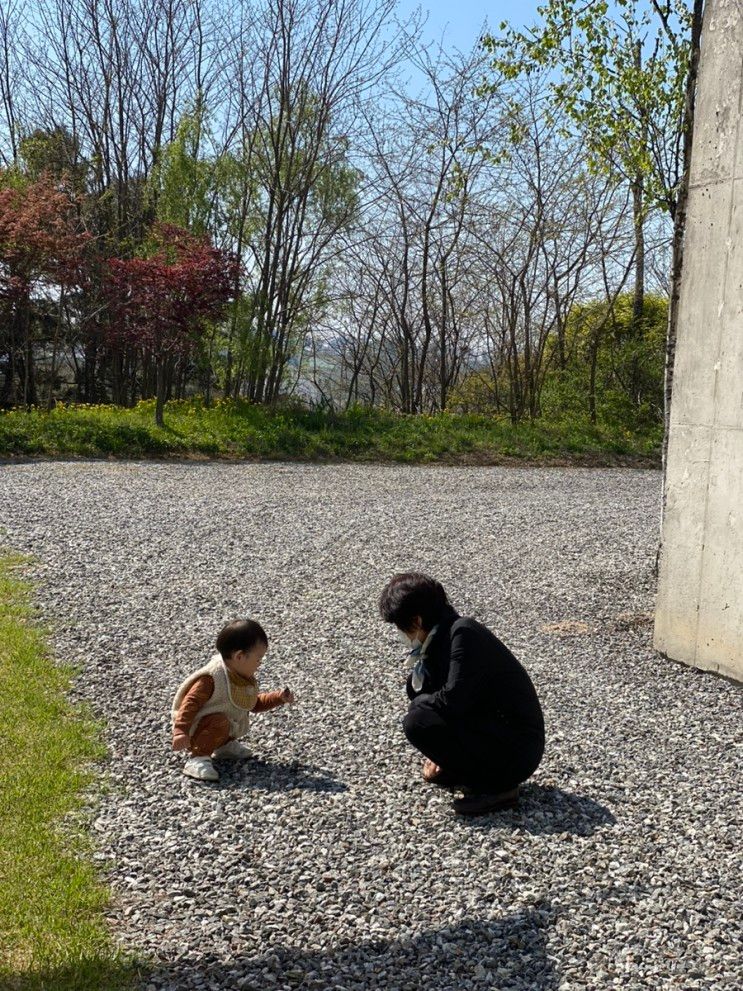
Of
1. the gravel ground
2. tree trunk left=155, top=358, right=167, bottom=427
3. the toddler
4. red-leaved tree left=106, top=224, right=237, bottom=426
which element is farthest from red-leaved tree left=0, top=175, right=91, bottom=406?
the toddler

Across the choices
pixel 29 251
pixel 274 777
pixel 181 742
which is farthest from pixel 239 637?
pixel 29 251

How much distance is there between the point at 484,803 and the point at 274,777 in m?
0.92

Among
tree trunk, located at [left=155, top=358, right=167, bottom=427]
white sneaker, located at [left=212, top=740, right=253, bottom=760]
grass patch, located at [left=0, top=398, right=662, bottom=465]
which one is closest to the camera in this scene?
white sneaker, located at [left=212, top=740, right=253, bottom=760]

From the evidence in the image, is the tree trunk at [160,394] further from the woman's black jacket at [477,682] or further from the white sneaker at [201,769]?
the woman's black jacket at [477,682]

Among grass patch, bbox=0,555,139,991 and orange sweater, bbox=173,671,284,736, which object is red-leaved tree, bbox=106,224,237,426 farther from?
orange sweater, bbox=173,671,284,736

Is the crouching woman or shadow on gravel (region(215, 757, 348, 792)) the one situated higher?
the crouching woman

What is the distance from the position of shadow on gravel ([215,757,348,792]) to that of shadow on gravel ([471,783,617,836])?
68cm

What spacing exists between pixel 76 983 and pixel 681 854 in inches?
81.9

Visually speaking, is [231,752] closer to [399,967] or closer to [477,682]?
[477,682]

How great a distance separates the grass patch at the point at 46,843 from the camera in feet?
9.24

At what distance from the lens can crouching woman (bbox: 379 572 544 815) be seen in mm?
3756

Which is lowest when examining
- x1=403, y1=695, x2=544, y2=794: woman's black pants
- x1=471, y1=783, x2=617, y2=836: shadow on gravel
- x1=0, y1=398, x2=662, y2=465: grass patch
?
x1=471, y1=783, x2=617, y2=836: shadow on gravel

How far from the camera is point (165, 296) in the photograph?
1530cm

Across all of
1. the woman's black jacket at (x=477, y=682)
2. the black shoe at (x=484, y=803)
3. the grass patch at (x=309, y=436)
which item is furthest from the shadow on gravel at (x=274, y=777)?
the grass patch at (x=309, y=436)
